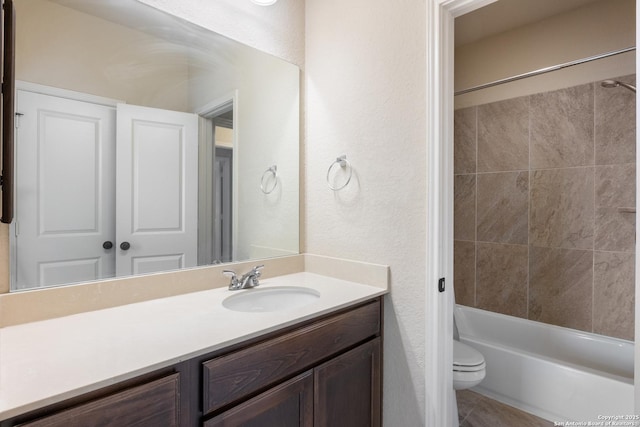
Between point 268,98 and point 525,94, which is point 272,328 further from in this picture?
→ point 525,94

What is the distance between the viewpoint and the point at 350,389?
1.30 metres

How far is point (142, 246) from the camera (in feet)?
4.32

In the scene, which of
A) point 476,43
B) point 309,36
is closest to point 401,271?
point 309,36

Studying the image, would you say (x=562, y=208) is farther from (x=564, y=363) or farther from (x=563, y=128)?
(x=564, y=363)

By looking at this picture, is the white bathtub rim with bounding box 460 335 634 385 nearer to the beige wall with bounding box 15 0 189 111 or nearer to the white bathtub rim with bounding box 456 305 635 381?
the white bathtub rim with bounding box 456 305 635 381

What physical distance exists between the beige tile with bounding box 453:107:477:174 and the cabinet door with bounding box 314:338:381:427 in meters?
1.86

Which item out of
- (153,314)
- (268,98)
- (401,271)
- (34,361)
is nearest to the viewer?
(34,361)

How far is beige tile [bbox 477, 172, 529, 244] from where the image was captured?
2422 millimetres

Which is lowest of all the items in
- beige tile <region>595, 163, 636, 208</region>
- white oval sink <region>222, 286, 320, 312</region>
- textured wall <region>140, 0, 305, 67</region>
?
white oval sink <region>222, 286, 320, 312</region>

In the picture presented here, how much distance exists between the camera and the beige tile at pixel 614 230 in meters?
1.98

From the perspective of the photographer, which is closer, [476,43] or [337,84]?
[337,84]

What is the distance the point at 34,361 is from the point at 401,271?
125 cm

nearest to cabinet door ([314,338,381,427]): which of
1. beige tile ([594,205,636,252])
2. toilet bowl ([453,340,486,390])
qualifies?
toilet bowl ([453,340,486,390])

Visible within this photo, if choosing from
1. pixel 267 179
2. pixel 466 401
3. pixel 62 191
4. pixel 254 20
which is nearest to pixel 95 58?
pixel 62 191
